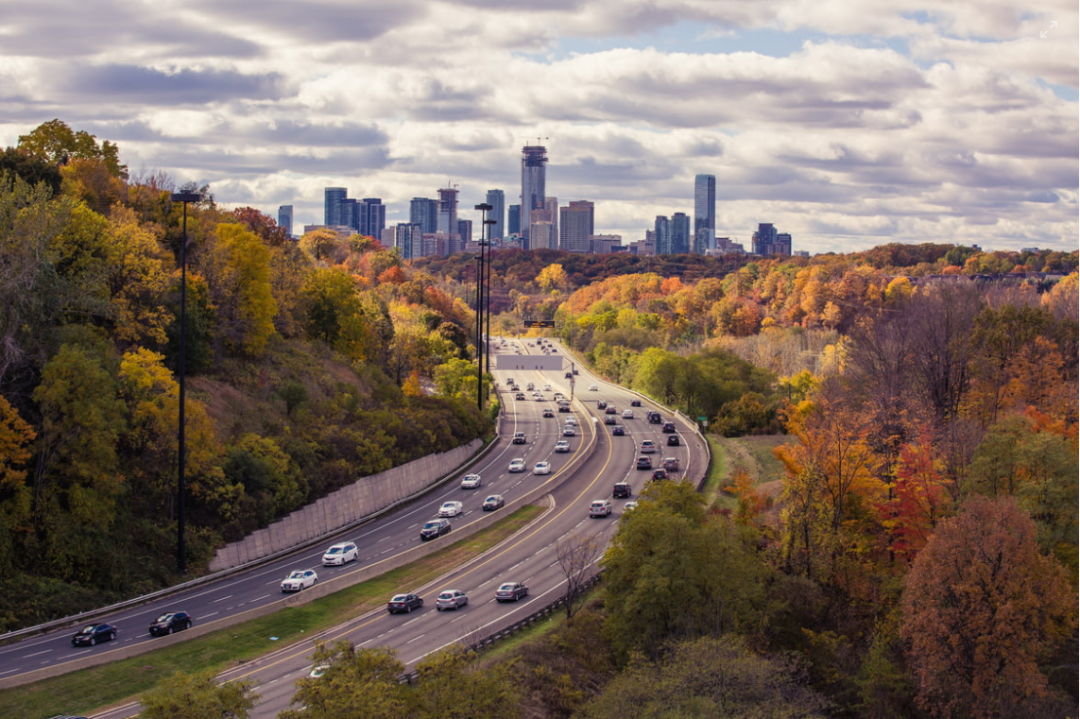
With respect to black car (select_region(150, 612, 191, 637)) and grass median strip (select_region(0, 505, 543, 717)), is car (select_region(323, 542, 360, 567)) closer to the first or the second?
grass median strip (select_region(0, 505, 543, 717))

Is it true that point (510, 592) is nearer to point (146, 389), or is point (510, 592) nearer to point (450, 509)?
point (450, 509)

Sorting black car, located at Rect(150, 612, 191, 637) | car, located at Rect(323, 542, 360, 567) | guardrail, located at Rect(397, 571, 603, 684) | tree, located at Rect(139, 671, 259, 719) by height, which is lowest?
guardrail, located at Rect(397, 571, 603, 684)

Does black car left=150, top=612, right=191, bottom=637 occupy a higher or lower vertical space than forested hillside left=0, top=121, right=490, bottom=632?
lower

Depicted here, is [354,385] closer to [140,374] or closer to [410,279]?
[140,374]

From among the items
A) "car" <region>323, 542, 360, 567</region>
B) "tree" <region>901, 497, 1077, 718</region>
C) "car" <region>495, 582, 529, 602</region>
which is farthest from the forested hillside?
"tree" <region>901, 497, 1077, 718</region>

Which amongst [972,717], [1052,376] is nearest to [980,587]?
[972,717]

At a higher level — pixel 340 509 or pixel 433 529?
pixel 340 509

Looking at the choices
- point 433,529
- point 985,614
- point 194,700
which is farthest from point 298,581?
point 985,614
